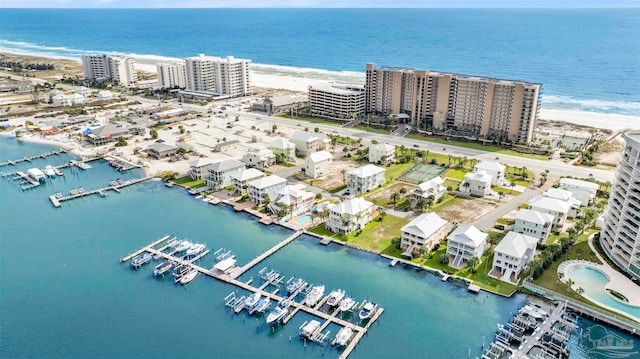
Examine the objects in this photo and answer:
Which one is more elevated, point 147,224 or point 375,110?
point 375,110

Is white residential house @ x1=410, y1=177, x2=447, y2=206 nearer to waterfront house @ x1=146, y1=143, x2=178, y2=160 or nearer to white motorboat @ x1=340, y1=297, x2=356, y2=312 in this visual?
white motorboat @ x1=340, y1=297, x2=356, y2=312

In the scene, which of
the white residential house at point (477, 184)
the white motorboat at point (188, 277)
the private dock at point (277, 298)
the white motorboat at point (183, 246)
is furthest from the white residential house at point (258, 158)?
the white residential house at point (477, 184)

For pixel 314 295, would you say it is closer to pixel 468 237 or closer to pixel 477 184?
pixel 468 237

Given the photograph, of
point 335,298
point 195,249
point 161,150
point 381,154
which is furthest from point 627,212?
point 161,150

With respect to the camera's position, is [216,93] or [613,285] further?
[216,93]

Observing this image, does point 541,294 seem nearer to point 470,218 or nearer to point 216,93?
point 470,218

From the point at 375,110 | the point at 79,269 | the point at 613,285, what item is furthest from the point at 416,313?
the point at 375,110

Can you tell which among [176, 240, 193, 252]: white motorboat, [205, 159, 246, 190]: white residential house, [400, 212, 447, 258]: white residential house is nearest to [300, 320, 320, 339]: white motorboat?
[400, 212, 447, 258]: white residential house
